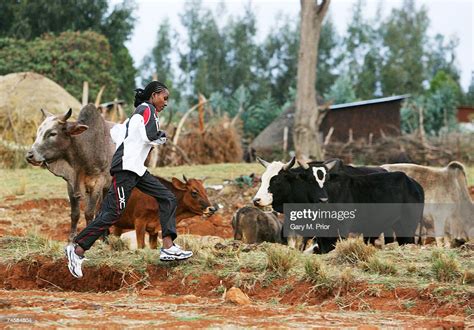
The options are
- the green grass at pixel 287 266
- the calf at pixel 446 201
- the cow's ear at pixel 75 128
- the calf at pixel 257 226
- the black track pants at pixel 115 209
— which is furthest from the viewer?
the calf at pixel 446 201

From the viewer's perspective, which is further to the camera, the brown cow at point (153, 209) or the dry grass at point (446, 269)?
the brown cow at point (153, 209)

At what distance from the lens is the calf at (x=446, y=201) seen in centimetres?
1218

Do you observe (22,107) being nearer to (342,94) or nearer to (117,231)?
(117,231)

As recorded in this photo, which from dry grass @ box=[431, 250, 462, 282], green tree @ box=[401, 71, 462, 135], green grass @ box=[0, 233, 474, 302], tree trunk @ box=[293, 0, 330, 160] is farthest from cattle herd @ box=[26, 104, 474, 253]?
green tree @ box=[401, 71, 462, 135]

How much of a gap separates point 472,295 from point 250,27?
52505mm

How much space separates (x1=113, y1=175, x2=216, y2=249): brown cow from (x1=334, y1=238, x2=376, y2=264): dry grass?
2622 mm

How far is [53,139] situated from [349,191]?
3.47 m

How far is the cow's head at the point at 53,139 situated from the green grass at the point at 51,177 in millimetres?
6259

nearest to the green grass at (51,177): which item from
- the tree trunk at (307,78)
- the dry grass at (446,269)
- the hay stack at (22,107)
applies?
the hay stack at (22,107)

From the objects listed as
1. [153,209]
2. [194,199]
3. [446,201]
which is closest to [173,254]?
[153,209]

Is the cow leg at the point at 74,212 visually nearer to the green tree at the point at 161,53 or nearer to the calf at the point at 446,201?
the calf at the point at 446,201

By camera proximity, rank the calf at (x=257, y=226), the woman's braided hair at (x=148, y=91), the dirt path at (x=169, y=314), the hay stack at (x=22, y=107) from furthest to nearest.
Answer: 1. the hay stack at (x=22, y=107)
2. the calf at (x=257, y=226)
3. the woman's braided hair at (x=148, y=91)
4. the dirt path at (x=169, y=314)

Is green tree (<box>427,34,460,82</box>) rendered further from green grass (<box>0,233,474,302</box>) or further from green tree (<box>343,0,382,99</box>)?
green grass (<box>0,233,474,302</box>)

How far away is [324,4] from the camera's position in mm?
21828
